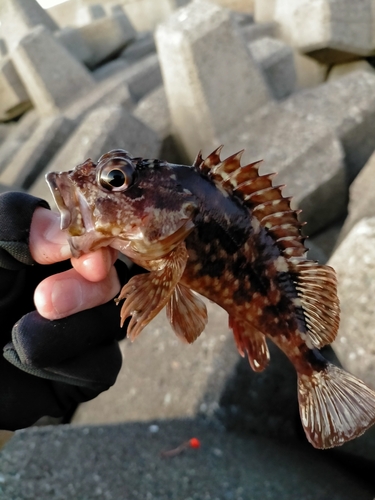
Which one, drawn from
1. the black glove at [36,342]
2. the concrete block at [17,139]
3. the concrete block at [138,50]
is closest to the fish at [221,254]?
the black glove at [36,342]

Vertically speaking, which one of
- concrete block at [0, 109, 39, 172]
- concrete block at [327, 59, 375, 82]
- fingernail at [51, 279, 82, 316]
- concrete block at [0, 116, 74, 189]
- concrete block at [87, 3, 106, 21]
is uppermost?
fingernail at [51, 279, 82, 316]

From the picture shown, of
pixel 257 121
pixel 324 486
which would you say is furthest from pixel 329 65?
pixel 324 486

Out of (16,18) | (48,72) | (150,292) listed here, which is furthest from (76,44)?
(150,292)

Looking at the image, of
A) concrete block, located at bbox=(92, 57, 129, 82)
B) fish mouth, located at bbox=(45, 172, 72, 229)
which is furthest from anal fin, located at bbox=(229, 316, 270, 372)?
concrete block, located at bbox=(92, 57, 129, 82)

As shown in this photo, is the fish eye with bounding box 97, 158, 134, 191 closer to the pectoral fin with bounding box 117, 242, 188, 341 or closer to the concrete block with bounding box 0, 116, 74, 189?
the pectoral fin with bounding box 117, 242, 188, 341

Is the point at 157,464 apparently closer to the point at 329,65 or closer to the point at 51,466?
the point at 51,466

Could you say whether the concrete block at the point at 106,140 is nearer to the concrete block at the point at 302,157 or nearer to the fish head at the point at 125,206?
the concrete block at the point at 302,157
